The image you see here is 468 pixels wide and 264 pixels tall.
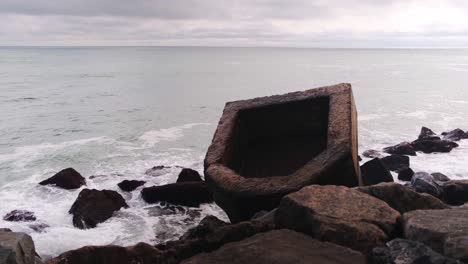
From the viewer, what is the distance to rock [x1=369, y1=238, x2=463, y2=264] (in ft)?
9.21

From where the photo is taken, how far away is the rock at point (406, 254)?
9.21 ft

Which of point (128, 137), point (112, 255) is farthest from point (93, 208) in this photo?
point (128, 137)

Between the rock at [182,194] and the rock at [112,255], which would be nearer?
the rock at [112,255]

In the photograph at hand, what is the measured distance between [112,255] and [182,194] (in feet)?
15.4

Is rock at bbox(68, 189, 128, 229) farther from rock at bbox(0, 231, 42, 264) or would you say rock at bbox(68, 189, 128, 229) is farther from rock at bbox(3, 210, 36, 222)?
rock at bbox(0, 231, 42, 264)

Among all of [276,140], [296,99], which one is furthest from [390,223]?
[276,140]

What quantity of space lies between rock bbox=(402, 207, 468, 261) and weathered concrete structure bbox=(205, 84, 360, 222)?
141cm

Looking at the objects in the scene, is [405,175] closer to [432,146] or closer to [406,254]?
[432,146]

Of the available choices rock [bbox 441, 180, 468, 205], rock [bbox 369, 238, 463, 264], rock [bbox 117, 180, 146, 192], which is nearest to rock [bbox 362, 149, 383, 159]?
rock [bbox 441, 180, 468, 205]

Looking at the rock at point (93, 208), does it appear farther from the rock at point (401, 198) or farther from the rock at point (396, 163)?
the rock at point (396, 163)

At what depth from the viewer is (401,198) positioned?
4.56 meters

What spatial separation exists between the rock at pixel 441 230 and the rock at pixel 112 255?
2005 mm

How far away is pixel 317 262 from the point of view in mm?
2979

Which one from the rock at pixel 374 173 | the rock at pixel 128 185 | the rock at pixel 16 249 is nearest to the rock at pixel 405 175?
the rock at pixel 374 173
